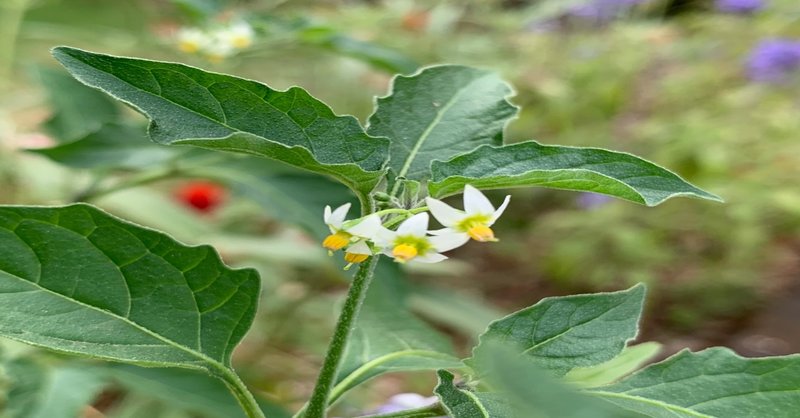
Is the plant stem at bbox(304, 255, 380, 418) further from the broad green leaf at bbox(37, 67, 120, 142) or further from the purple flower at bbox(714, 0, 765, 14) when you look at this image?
the purple flower at bbox(714, 0, 765, 14)

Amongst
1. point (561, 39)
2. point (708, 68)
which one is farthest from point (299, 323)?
point (561, 39)

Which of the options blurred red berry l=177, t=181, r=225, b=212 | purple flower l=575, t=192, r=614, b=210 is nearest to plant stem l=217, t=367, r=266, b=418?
blurred red berry l=177, t=181, r=225, b=212

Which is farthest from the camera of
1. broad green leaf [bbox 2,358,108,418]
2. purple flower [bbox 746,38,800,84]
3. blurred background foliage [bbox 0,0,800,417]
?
purple flower [bbox 746,38,800,84]

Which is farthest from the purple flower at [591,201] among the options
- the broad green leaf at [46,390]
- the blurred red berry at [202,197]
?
the broad green leaf at [46,390]

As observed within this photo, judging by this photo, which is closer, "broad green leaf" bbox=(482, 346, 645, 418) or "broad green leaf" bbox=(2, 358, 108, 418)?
"broad green leaf" bbox=(482, 346, 645, 418)

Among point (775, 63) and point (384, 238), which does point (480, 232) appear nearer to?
point (384, 238)

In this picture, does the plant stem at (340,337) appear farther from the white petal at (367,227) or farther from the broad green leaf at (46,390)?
the broad green leaf at (46,390)
